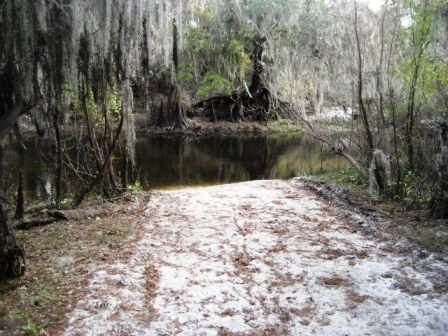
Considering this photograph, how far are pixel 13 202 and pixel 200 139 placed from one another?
1527 centimetres

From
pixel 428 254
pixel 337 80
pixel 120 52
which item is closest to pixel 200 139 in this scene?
pixel 337 80

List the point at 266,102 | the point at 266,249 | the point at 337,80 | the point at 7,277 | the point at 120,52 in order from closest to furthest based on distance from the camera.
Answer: the point at 7,277
the point at 266,249
the point at 120,52
the point at 337,80
the point at 266,102

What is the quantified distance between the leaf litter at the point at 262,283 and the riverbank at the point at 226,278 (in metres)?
0.01

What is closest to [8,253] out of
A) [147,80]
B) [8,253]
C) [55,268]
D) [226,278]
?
[8,253]

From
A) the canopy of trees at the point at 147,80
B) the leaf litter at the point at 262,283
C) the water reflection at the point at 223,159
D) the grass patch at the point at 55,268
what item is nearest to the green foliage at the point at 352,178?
the canopy of trees at the point at 147,80

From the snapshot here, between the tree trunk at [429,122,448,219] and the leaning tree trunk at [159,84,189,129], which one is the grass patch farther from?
the leaning tree trunk at [159,84,189,129]

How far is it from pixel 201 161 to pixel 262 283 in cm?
1240

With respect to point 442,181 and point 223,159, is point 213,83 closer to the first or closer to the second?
point 223,159

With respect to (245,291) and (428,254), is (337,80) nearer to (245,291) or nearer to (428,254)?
(428,254)

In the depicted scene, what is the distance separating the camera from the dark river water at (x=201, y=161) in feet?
40.9

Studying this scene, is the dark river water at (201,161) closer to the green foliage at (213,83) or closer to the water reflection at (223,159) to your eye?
the water reflection at (223,159)

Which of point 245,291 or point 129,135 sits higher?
point 129,135

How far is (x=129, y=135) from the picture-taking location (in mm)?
7406

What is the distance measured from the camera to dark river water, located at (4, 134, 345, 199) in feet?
40.9
